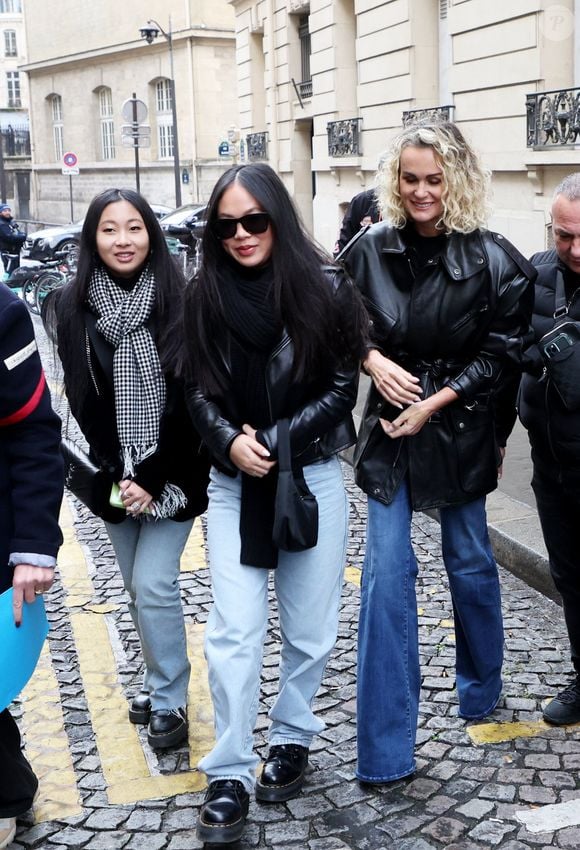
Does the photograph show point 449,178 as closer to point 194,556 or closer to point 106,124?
point 194,556

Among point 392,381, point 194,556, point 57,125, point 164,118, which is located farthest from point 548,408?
point 57,125

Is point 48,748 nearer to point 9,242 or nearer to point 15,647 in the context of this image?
point 15,647

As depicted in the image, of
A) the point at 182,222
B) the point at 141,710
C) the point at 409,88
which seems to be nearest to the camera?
the point at 141,710

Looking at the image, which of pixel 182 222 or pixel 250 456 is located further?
pixel 182 222

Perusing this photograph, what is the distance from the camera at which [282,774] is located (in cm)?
330

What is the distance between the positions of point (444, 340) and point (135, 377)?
1011 millimetres

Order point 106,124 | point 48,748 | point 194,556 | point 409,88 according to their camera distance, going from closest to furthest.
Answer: point 48,748
point 194,556
point 409,88
point 106,124

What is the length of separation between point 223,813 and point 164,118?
4625 centimetres

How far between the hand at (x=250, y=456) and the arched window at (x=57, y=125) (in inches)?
2162

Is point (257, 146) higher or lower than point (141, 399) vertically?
higher

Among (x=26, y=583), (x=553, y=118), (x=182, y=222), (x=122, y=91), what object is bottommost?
(x=26, y=583)

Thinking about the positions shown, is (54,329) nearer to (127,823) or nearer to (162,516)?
(162,516)

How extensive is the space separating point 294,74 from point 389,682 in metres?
23.0

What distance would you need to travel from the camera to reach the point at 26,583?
9.48ft
